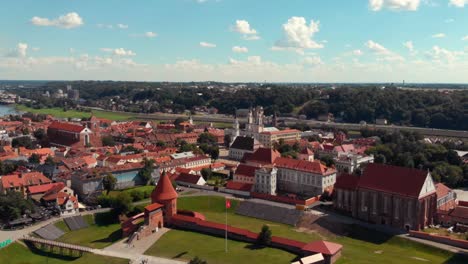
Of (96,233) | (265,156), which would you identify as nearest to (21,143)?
(265,156)

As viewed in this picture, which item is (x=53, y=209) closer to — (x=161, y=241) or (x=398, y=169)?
(x=161, y=241)

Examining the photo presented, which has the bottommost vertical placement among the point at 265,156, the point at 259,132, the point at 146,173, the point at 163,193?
the point at 146,173

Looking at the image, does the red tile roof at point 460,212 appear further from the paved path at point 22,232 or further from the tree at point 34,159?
the tree at point 34,159

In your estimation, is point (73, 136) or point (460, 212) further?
point (73, 136)

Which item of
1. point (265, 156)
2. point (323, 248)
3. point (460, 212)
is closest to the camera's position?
point (323, 248)

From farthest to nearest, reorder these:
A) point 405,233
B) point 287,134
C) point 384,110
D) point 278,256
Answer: point 384,110 < point 287,134 < point 405,233 < point 278,256

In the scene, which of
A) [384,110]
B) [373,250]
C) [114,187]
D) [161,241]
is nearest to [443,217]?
[373,250]

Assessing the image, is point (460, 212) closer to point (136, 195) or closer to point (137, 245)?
point (137, 245)
